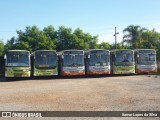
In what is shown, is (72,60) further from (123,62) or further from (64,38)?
(64,38)

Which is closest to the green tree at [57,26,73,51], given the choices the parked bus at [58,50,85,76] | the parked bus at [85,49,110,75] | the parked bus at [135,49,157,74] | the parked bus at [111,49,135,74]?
the parked bus at [135,49,157,74]

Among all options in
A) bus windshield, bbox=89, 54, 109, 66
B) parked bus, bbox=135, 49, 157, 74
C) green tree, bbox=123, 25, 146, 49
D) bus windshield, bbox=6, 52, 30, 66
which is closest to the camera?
bus windshield, bbox=6, 52, 30, 66

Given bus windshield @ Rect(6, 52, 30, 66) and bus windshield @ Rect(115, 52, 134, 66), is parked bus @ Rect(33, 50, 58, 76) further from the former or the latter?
bus windshield @ Rect(115, 52, 134, 66)

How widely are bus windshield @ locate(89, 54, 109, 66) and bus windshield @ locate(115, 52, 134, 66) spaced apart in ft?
4.24

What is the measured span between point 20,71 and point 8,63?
1216 mm

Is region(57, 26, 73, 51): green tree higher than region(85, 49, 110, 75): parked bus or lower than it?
higher

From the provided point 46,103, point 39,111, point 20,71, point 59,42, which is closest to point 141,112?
point 39,111

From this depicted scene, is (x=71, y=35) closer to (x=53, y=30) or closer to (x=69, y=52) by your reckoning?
(x=53, y=30)

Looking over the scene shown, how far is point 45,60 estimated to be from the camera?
104ft

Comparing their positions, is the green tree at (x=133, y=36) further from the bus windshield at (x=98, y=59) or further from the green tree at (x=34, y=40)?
the bus windshield at (x=98, y=59)

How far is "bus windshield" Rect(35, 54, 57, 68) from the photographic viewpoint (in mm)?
31656

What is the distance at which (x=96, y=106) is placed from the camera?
42.9 feet

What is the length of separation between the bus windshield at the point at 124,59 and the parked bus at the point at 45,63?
589 centimetres

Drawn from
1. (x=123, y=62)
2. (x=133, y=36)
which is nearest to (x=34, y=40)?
(x=133, y=36)
